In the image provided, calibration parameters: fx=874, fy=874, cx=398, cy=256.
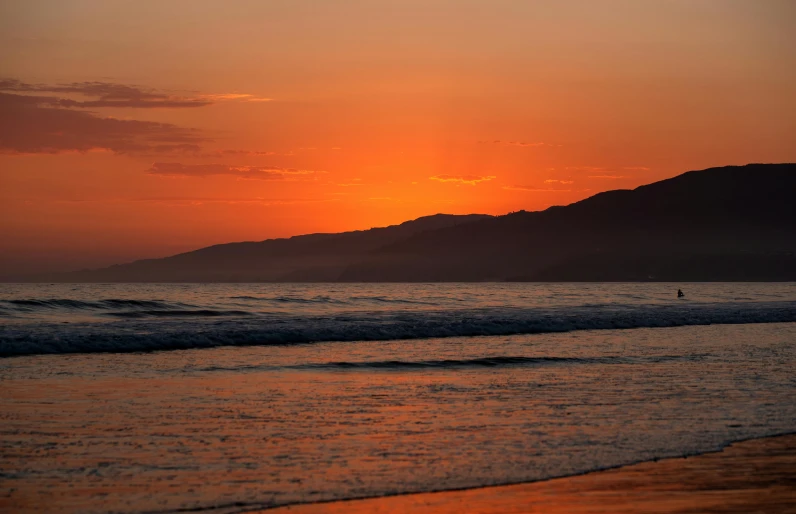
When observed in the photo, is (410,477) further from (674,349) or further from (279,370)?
(674,349)

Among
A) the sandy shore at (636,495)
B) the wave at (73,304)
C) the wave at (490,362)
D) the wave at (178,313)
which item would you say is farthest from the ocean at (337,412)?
the wave at (73,304)

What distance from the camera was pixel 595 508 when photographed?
8898 millimetres

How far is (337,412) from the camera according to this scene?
14.4 m

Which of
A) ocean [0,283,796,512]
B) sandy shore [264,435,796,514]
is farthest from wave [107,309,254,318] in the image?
sandy shore [264,435,796,514]

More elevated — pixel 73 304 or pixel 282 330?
pixel 73 304

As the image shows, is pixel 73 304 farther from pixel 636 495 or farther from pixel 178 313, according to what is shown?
pixel 636 495

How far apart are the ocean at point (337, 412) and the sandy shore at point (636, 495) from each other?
1.12 feet

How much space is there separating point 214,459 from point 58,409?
471 centimetres

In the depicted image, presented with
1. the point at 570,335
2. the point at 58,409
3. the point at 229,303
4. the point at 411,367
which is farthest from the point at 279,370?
the point at 229,303

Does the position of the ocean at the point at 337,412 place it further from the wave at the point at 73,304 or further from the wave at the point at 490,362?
the wave at the point at 73,304

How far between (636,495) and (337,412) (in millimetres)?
6111

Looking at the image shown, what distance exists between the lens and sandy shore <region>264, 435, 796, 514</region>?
349 inches

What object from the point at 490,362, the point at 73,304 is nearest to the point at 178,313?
the point at 73,304

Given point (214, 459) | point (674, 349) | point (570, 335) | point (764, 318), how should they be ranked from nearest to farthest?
point (214, 459), point (674, 349), point (570, 335), point (764, 318)
